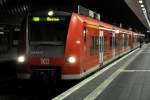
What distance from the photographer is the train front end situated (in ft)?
49.0

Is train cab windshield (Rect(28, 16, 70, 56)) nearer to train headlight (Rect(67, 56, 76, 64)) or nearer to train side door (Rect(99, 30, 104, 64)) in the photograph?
train headlight (Rect(67, 56, 76, 64))

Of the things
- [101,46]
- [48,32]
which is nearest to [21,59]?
[48,32]

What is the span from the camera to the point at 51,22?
50.9 feet

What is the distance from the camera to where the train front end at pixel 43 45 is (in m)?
14.9

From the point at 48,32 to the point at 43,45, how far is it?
457 mm

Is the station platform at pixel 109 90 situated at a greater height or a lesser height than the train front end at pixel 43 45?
lesser

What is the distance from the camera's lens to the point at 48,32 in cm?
1545

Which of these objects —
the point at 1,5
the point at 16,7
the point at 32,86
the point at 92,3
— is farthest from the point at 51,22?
the point at 92,3

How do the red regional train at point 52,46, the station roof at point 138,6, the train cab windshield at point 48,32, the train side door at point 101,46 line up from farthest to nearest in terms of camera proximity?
the station roof at point 138,6 < the train side door at point 101,46 < the train cab windshield at point 48,32 < the red regional train at point 52,46

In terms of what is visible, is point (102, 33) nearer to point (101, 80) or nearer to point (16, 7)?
point (101, 80)

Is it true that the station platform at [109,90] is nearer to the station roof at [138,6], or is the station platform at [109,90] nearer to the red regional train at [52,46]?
the red regional train at [52,46]

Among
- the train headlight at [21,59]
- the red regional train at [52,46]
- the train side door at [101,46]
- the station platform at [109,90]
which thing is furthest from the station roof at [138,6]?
the train headlight at [21,59]

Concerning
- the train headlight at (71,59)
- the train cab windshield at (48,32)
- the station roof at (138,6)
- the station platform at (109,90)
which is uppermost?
the station roof at (138,6)

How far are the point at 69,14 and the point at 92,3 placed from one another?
26841 mm
